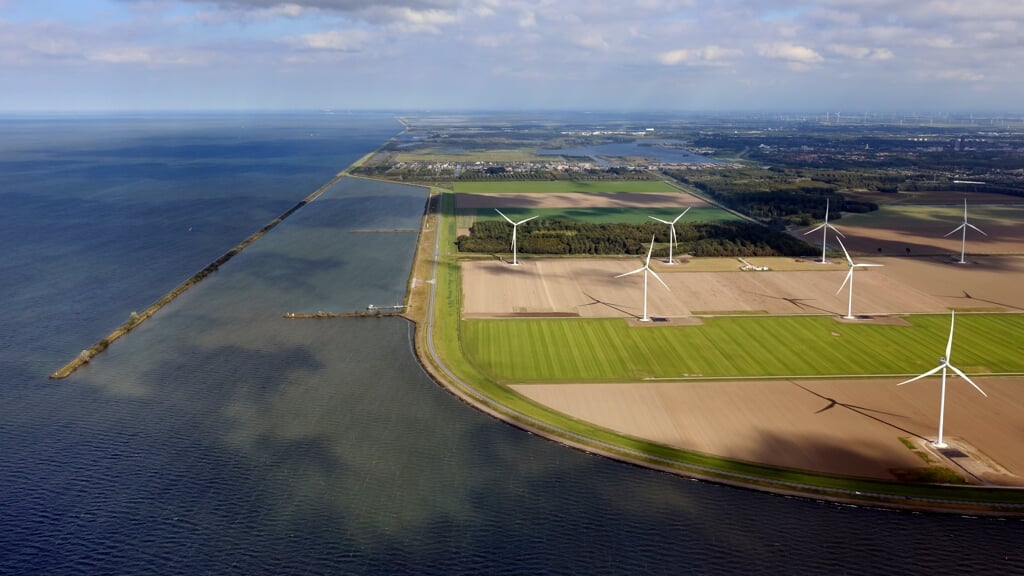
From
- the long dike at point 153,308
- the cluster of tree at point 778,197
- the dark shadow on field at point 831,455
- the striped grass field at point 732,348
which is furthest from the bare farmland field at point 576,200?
the dark shadow on field at point 831,455

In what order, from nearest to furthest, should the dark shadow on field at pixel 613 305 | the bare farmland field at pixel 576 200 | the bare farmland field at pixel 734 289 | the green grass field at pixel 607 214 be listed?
the dark shadow on field at pixel 613 305
the bare farmland field at pixel 734 289
the green grass field at pixel 607 214
the bare farmland field at pixel 576 200

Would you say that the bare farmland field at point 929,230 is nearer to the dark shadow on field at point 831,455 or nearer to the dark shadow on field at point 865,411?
the dark shadow on field at point 865,411

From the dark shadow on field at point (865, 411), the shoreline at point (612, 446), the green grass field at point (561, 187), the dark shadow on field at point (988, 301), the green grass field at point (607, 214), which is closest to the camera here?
the shoreline at point (612, 446)

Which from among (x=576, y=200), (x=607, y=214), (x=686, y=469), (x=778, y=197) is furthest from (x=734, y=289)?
(x=778, y=197)

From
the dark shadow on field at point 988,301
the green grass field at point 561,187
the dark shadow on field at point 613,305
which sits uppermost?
the green grass field at point 561,187

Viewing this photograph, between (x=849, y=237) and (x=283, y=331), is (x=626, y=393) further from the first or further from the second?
(x=849, y=237)

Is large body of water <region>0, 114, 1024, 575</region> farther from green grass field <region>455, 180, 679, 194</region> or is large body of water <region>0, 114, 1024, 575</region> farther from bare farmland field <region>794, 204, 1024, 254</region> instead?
green grass field <region>455, 180, 679, 194</region>

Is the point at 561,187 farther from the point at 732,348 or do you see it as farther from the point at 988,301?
the point at 732,348

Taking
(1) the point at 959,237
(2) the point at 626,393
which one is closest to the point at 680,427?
(2) the point at 626,393
